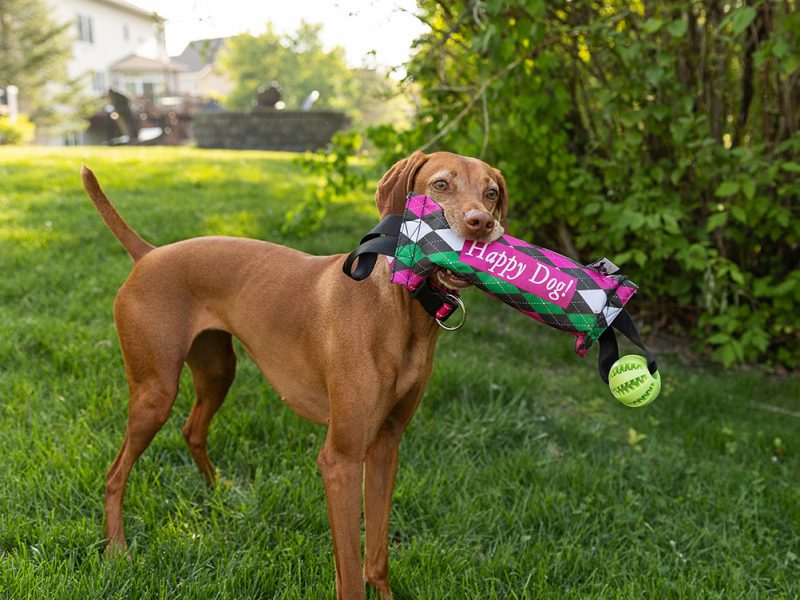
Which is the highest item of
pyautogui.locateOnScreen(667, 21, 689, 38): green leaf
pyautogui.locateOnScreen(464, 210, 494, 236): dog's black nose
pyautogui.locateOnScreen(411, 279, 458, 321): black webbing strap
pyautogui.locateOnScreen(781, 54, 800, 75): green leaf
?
pyautogui.locateOnScreen(667, 21, 689, 38): green leaf

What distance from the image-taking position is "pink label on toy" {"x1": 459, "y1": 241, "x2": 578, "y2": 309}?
201 centimetres

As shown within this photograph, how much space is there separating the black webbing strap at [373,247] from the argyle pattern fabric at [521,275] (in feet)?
0.18

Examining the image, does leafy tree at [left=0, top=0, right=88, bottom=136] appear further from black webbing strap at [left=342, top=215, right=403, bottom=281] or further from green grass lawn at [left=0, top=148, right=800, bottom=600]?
black webbing strap at [left=342, top=215, right=403, bottom=281]

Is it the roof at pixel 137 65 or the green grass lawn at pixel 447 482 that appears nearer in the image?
the green grass lawn at pixel 447 482

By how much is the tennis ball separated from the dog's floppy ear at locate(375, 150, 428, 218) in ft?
2.71

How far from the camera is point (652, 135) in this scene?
5016 mm

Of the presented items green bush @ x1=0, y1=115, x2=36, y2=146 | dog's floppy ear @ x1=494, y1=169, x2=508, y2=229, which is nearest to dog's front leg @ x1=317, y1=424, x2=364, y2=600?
dog's floppy ear @ x1=494, y1=169, x2=508, y2=229

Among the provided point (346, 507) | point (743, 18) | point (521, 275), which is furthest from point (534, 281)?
point (743, 18)

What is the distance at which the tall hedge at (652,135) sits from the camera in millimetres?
4328

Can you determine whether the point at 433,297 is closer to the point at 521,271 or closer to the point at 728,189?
the point at 521,271

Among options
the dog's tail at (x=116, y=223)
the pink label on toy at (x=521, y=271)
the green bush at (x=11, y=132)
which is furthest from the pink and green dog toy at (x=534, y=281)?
the green bush at (x=11, y=132)

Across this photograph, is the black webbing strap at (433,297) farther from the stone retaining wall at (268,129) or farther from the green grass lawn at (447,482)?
the stone retaining wall at (268,129)

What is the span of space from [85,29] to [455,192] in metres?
40.9

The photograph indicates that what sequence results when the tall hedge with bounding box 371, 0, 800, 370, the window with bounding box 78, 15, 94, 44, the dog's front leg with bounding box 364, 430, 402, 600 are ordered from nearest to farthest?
the dog's front leg with bounding box 364, 430, 402, 600, the tall hedge with bounding box 371, 0, 800, 370, the window with bounding box 78, 15, 94, 44
